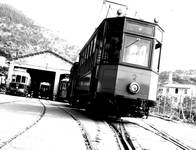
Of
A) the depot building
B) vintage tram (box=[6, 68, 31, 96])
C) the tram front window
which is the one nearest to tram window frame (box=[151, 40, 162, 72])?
the tram front window

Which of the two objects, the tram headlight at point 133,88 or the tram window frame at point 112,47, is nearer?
the tram headlight at point 133,88

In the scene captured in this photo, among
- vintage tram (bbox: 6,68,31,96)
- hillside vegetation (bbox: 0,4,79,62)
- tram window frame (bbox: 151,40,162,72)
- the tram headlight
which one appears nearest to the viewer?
the tram headlight

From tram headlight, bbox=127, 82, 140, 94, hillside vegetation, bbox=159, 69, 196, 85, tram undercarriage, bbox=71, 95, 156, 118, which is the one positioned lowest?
tram undercarriage, bbox=71, 95, 156, 118

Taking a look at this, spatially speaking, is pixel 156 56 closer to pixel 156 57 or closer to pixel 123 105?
pixel 156 57

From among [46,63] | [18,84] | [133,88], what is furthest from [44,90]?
[133,88]

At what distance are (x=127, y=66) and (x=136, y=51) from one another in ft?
1.99

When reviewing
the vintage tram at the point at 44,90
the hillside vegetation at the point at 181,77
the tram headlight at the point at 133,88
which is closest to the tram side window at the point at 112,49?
the tram headlight at the point at 133,88

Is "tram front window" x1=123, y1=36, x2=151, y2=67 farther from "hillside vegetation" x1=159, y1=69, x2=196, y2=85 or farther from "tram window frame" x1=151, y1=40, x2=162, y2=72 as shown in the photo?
"hillside vegetation" x1=159, y1=69, x2=196, y2=85

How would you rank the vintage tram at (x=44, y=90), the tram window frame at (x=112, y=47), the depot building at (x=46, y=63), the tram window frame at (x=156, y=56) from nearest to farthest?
the tram window frame at (x=112, y=47) < the tram window frame at (x=156, y=56) < the depot building at (x=46, y=63) < the vintage tram at (x=44, y=90)

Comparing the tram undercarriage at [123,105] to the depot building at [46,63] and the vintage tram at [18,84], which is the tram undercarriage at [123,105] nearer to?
the vintage tram at [18,84]

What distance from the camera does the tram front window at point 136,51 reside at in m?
10.0

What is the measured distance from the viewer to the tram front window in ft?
32.9

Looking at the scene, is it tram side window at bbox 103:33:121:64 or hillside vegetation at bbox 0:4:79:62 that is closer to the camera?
tram side window at bbox 103:33:121:64

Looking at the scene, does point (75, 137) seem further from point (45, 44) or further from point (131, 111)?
point (45, 44)
